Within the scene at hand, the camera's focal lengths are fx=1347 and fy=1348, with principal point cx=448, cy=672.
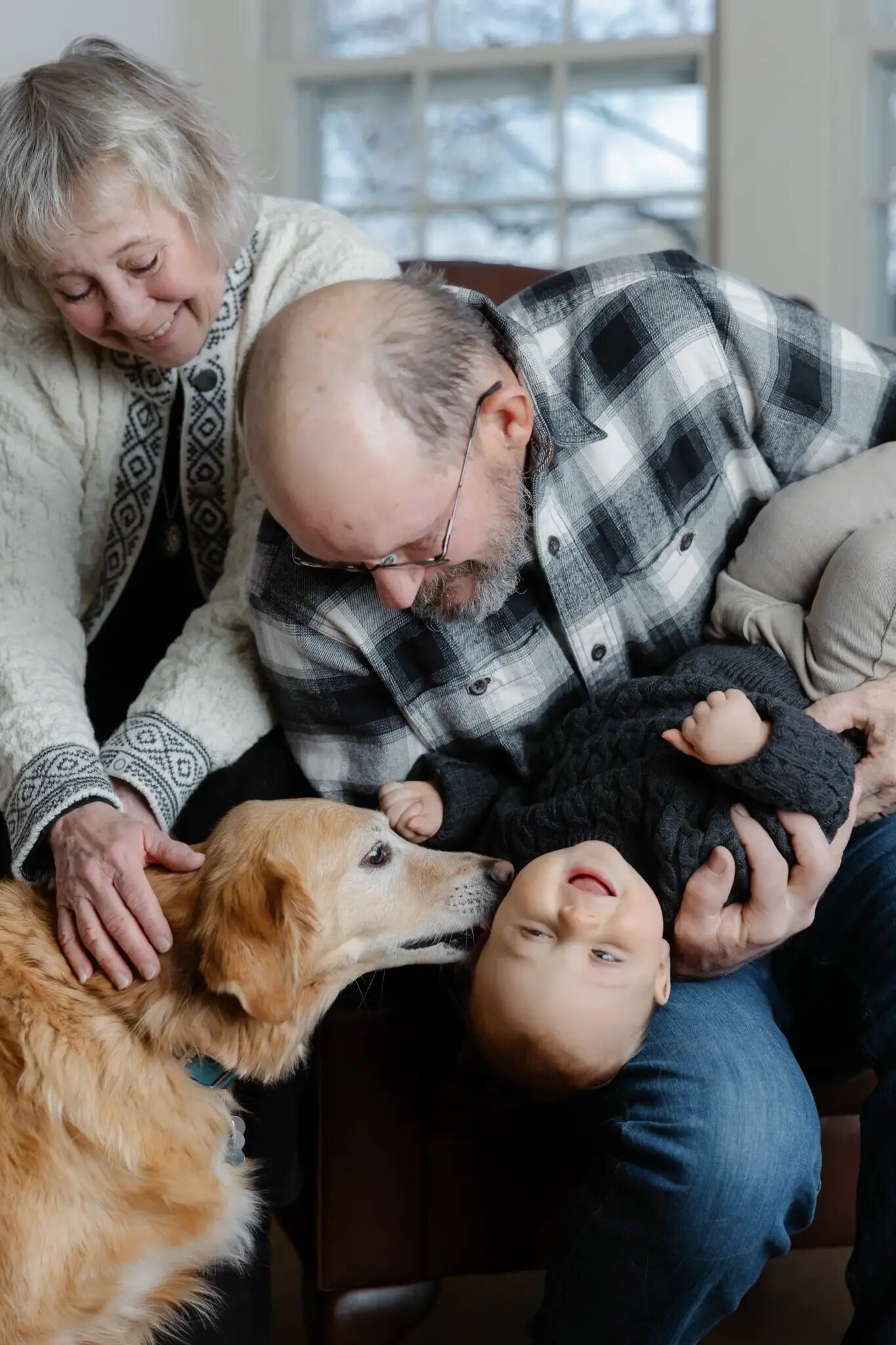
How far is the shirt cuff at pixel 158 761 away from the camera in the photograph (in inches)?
59.6

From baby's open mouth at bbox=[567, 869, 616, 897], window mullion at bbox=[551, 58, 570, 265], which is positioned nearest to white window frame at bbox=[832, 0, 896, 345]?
window mullion at bbox=[551, 58, 570, 265]

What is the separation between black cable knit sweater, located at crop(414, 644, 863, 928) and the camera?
4.22ft

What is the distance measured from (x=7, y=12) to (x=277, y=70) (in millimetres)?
1048

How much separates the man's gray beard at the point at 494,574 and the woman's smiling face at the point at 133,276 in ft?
1.59

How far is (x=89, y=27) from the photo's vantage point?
9.98ft

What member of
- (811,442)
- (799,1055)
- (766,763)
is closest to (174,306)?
(811,442)

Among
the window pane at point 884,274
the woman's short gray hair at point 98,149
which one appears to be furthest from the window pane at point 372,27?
the woman's short gray hair at point 98,149

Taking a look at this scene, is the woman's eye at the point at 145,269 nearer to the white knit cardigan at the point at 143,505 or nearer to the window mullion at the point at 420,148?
the white knit cardigan at the point at 143,505

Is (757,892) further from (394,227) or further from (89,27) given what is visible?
(394,227)

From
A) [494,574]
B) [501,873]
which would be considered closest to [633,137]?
[494,574]

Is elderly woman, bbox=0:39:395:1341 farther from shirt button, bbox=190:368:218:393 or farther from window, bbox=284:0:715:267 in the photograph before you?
window, bbox=284:0:715:267

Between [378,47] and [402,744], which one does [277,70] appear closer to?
[378,47]

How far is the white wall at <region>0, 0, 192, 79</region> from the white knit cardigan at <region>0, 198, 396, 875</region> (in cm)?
112

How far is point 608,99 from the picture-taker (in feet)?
11.7
